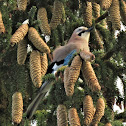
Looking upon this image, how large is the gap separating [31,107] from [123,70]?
2.43ft

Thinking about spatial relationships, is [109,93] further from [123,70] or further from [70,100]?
[70,100]

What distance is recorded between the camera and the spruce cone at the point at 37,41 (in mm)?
1924

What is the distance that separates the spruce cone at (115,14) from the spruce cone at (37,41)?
50 centimetres

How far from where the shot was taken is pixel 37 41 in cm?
197

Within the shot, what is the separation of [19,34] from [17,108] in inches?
23.8

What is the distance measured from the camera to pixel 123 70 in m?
2.59

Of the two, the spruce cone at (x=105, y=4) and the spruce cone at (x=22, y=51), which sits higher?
the spruce cone at (x=105, y=4)

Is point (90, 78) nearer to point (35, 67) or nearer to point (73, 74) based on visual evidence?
point (73, 74)

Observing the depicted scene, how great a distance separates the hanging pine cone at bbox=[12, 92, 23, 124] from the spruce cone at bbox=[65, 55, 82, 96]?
27.0 inches

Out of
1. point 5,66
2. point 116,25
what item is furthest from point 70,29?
point 116,25

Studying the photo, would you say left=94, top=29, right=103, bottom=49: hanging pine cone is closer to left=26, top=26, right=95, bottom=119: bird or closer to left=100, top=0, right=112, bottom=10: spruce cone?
left=26, top=26, right=95, bottom=119: bird

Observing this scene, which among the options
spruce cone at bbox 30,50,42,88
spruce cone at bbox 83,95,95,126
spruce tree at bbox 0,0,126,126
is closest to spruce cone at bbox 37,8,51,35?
spruce tree at bbox 0,0,126,126

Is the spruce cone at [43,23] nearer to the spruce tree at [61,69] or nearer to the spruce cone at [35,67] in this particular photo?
the spruce tree at [61,69]

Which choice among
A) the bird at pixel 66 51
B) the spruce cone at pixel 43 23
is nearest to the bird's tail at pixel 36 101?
the bird at pixel 66 51
